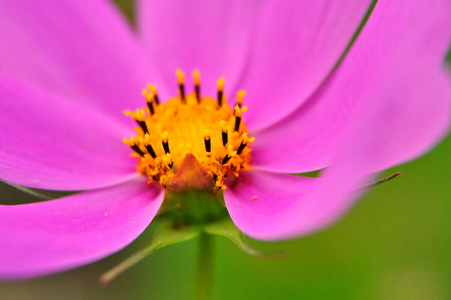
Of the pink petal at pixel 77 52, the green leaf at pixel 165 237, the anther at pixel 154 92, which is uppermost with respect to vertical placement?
the pink petal at pixel 77 52

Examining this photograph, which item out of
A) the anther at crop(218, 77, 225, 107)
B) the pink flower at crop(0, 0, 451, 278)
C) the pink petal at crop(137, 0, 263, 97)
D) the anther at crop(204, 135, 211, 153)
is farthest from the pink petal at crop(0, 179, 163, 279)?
the pink petal at crop(137, 0, 263, 97)

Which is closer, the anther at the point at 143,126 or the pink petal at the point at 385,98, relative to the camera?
the pink petal at the point at 385,98

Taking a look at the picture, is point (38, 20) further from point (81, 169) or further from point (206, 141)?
point (206, 141)

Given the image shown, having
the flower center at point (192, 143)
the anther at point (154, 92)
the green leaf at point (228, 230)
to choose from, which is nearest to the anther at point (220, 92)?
the flower center at point (192, 143)

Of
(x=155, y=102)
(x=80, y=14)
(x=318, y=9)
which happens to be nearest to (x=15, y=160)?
(x=155, y=102)

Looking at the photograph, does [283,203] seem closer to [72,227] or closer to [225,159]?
[225,159]

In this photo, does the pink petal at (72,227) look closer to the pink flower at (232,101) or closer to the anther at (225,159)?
the pink flower at (232,101)
